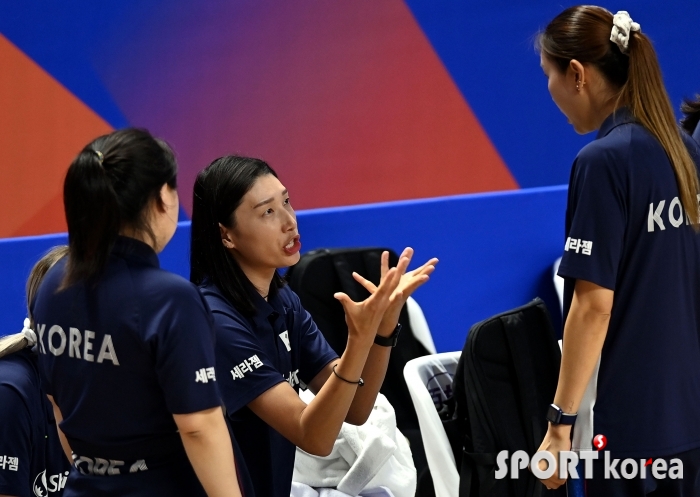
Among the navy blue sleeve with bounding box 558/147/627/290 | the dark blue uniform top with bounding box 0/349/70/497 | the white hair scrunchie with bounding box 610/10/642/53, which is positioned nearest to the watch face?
the navy blue sleeve with bounding box 558/147/627/290

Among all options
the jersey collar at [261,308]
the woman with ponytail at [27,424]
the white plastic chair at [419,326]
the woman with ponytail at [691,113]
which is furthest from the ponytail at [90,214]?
the white plastic chair at [419,326]

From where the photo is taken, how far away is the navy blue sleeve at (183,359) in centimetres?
154

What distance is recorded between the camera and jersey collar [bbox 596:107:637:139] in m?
2.13

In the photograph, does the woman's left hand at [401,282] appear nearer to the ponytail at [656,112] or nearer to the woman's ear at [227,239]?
the woman's ear at [227,239]

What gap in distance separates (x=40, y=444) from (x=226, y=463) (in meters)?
0.78

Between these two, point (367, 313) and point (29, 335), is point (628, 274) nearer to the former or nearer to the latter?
point (367, 313)

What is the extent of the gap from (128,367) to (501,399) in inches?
54.7

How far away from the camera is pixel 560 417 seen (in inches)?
84.6

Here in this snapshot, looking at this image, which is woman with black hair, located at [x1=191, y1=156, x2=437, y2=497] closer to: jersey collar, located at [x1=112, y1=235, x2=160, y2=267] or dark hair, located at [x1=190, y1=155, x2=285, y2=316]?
dark hair, located at [x1=190, y1=155, x2=285, y2=316]

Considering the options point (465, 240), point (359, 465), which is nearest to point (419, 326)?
point (465, 240)

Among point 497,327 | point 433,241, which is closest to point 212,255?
point 497,327

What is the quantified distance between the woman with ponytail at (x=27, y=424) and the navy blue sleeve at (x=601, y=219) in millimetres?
1152

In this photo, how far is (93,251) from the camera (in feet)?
5.17

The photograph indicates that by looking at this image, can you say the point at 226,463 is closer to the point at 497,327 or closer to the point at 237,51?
the point at 497,327
